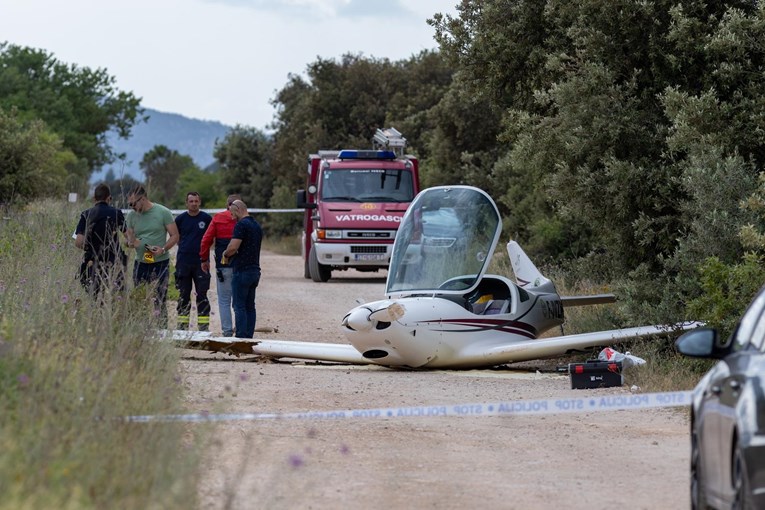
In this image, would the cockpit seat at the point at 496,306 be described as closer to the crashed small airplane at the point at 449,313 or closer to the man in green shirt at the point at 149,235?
the crashed small airplane at the point at 449,313

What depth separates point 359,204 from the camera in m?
31.3

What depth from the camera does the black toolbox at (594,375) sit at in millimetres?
14391

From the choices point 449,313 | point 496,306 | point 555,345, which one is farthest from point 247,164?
point 555,345

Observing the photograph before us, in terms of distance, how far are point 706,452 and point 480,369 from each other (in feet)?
32.0

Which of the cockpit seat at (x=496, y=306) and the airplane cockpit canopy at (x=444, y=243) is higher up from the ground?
the airplane cockpit canopy at (x=444, y=243)

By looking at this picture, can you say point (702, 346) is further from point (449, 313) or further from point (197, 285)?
point (197, 285)

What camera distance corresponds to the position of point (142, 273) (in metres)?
17.3

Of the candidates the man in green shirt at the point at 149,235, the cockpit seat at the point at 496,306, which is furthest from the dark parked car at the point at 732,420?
the man in green shirt at the point at 149,235

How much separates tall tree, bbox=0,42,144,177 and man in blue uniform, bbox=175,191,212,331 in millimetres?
64687

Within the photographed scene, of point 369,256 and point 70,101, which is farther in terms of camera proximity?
point 70,101

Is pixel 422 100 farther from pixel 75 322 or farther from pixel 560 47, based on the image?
pixel 75 322

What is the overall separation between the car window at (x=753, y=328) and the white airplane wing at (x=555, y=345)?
8.40m

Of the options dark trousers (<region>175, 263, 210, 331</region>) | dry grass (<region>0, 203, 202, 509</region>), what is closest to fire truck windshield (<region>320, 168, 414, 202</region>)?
dark trousers (<region>175, 263, 210, 331</region>)

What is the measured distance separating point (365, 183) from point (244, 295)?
13.8 m
